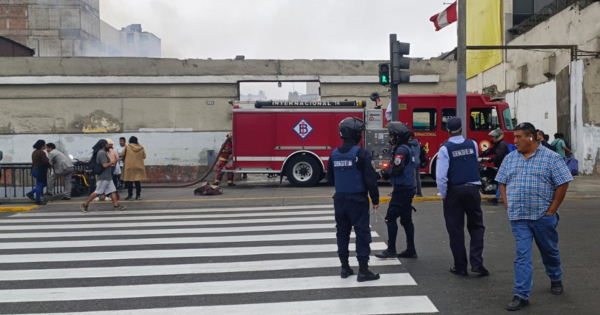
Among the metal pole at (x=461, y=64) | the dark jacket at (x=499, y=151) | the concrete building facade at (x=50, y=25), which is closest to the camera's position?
the dark jacket at (x=499, y=151)

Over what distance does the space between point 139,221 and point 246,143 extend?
6.96 meters

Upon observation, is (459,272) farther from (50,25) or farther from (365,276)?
(50,25)

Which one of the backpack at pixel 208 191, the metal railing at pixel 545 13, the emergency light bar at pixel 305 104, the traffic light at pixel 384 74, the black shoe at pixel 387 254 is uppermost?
the metal railing at pixel 545 13

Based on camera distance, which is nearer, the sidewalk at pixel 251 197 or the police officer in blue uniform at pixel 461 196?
the police officer in blue uniform at pixel 461 196

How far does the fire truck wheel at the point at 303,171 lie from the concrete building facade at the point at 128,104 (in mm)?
5276

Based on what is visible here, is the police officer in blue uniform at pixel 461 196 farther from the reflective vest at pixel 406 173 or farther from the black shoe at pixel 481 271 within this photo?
the reflective vest at pixel 406 173

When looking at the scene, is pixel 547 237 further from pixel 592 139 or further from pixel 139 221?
pixel 592 139

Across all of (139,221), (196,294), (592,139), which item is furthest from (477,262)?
(592,139)

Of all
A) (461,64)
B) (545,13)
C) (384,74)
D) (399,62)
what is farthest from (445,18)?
(399,62)

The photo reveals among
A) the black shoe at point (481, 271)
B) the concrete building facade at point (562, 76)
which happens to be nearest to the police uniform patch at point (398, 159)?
the black shoe at point (481, 271)

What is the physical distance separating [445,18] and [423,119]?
27.2 ft

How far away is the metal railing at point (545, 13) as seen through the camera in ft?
62.4

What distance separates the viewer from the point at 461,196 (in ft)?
20.8

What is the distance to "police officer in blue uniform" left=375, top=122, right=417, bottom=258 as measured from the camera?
23.4 feet
